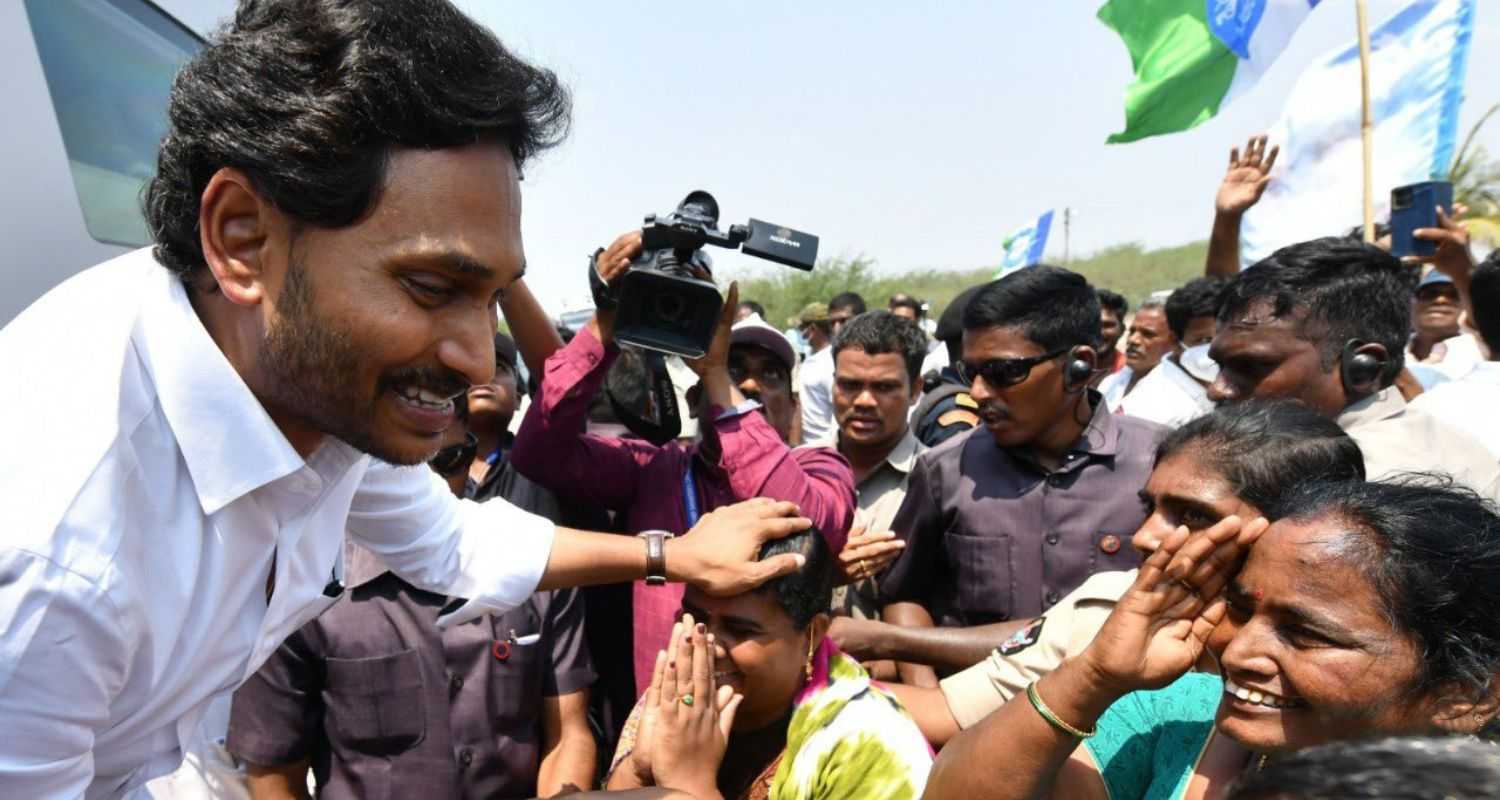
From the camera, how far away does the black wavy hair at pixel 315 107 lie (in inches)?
55.8

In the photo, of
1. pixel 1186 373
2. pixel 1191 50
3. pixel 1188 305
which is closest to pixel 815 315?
pixel 1188 305

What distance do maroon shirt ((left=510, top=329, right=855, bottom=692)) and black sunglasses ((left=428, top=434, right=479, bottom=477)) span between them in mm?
219

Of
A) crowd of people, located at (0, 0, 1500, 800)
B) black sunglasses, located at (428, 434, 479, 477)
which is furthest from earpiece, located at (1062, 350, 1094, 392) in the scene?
black sunglasses, located at (428, 434, 479, 477)

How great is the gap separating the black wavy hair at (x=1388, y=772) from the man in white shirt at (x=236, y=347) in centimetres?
113

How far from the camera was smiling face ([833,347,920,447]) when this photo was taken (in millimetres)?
3893

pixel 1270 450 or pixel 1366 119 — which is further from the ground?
pixel 1366 119

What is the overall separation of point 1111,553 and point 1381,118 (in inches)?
131

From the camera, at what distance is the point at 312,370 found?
1.47m

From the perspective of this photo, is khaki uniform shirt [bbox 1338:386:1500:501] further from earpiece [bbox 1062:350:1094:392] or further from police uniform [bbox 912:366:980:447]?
police uniform [bbox 912:366:980:447]

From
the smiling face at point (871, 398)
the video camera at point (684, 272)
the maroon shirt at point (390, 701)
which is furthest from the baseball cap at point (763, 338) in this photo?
the maroon shirt at point (390, 701)

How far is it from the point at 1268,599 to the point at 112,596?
5.32 feet

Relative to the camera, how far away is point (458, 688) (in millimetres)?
2670

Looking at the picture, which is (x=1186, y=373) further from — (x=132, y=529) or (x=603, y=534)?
(x=132, y=529)

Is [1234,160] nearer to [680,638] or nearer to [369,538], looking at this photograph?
[680,638]
